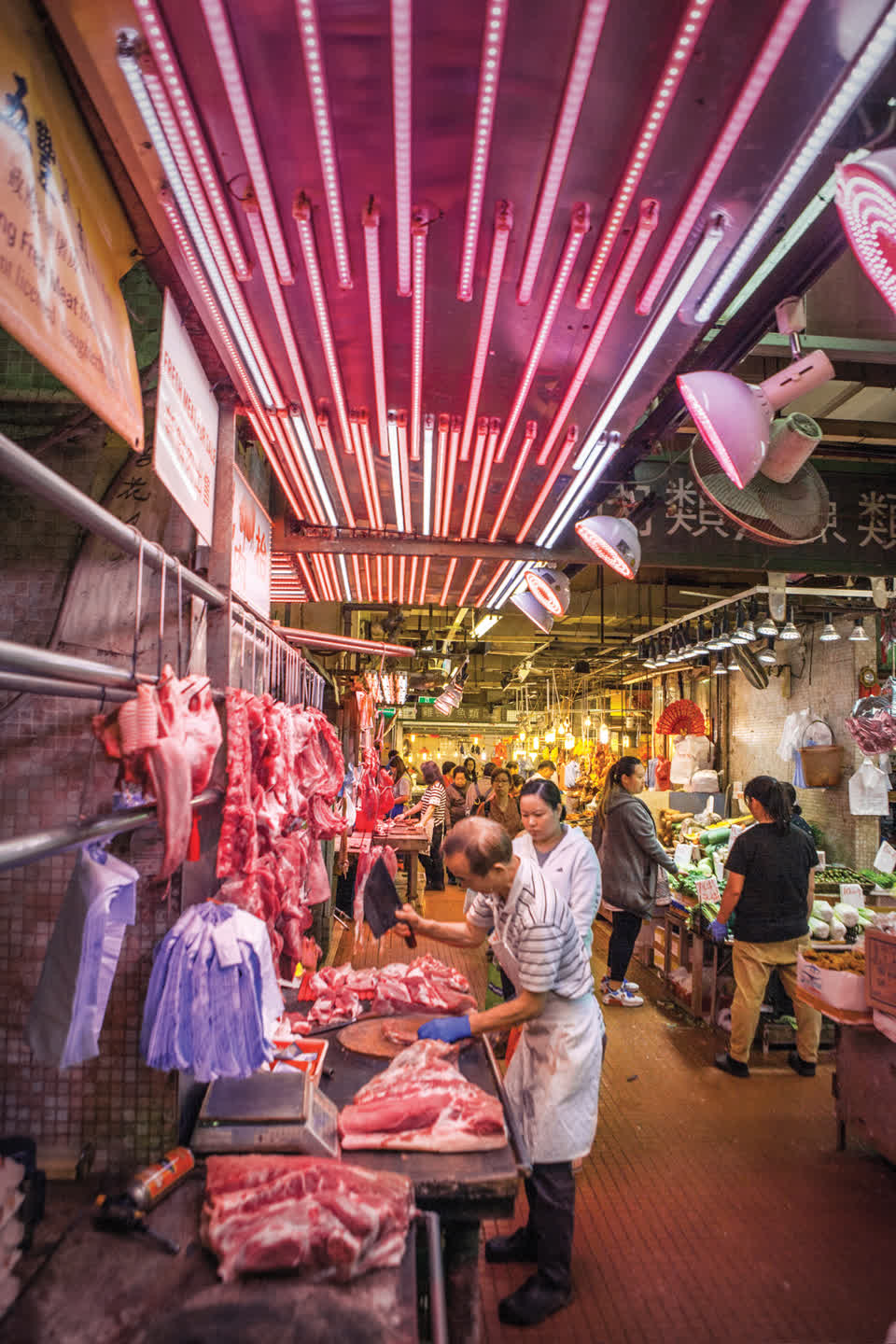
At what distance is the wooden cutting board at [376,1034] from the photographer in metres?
3.51

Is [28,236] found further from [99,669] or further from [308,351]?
[308,351]

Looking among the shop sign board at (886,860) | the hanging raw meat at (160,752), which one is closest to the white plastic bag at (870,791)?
the shop sign board at (886,860)

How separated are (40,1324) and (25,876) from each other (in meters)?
1.31

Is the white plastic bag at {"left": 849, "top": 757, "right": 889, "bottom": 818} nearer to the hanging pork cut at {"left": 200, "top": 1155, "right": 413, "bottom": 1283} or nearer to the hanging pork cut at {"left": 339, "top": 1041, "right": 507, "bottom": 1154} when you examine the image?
the hanging pork cut at {"left": 339, "top": 1041, "right": 507, "bottom": 1154}

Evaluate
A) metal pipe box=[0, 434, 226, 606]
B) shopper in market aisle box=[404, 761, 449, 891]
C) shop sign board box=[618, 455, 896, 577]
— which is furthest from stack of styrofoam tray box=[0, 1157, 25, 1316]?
shopper in market aisle box=[404, 761, 449, 891]

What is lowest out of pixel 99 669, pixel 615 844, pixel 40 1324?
pixel 40 1324

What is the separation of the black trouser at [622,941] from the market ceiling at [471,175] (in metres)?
5.35

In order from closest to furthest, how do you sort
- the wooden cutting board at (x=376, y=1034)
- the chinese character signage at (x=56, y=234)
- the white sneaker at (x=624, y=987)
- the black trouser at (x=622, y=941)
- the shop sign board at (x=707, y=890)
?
the chinese character signage at (x=56, y=234)
the wooden cutting board at (x=376, y=1034)
the shop sign board at (x=707, y=890)
the black trouser at (x=622, y=941)
the white sneaker at (x=624, y=987)

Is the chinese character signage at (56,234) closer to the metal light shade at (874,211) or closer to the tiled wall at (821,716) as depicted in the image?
the metal light shade at (874,211)

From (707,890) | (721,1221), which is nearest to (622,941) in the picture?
(707,890)

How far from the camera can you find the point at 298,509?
15.9 ft

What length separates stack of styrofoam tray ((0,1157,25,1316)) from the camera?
212 cm

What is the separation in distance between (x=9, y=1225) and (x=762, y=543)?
568 centimetres

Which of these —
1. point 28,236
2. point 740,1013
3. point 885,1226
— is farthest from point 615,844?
point 28,236
